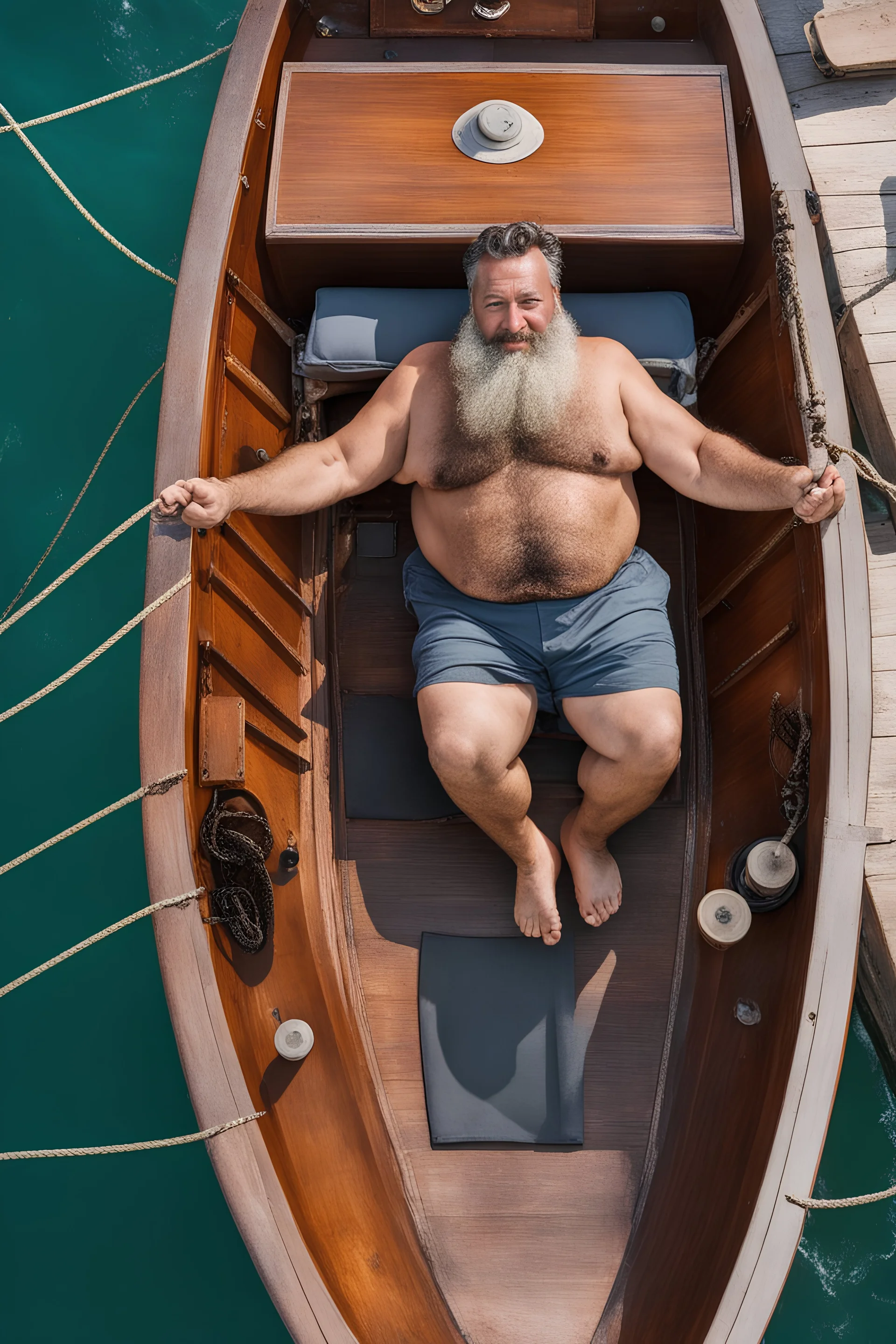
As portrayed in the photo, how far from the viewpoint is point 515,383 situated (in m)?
2.12

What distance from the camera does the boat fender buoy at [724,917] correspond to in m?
2.04

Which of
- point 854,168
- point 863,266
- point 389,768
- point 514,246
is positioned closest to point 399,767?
point 389,768

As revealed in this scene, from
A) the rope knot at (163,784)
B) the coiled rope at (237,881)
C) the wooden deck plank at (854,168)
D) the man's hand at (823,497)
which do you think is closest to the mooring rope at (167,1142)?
the coiled rope at (237,881)

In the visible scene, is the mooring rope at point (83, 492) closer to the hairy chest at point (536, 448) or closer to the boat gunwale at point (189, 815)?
the boat gunwale at point (189, 815)

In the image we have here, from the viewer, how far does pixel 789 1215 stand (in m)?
1.66

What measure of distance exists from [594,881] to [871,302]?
6.90 feet

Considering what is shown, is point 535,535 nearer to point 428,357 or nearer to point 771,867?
point 428,357

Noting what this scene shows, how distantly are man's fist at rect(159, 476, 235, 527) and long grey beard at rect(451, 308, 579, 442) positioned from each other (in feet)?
1.91

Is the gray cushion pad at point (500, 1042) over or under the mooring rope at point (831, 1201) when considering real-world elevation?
over

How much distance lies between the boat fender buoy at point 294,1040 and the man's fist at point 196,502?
1.02 metres

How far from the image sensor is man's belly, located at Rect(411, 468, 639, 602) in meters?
2.14

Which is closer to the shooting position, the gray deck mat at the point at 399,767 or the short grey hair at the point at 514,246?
the short grey hair at the point at 514,246

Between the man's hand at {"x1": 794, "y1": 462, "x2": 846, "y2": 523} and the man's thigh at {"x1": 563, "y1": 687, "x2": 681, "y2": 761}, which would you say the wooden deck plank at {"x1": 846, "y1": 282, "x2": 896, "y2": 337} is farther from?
the man's thigh at {"x1": 563, "y1": 687, "x2": 681, "y2": 761}

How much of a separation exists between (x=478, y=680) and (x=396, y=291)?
1.05 metres
